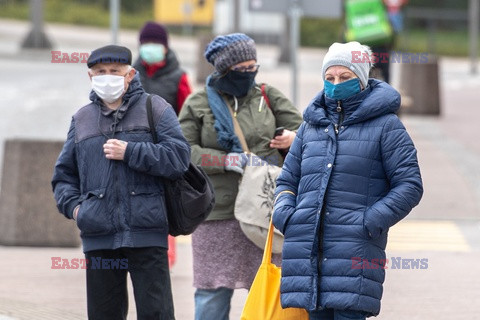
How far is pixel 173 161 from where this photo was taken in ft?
18.9

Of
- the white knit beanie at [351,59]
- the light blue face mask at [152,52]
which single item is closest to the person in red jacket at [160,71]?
the light blue face mask at [152,52]

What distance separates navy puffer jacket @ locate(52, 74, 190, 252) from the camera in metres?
5.68

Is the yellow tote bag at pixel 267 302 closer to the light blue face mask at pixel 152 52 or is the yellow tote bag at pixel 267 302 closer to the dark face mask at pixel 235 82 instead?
the dark face mask at pixel 235 82

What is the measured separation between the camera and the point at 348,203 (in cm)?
538

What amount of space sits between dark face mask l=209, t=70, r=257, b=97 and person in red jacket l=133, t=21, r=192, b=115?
9.01 feet

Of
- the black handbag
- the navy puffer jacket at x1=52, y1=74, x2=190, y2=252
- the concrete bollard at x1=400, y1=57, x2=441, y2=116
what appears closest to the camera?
the navy puffer jacket at x1=52, y1=74, x2=190, y2=252

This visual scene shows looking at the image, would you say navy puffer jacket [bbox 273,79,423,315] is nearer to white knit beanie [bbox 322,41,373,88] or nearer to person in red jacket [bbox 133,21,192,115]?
white knit beanie [bbox 322,41,373,88]

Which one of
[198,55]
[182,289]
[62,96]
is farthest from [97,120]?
[198,55]

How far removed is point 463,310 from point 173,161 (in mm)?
3141

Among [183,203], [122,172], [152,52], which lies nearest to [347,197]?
[183,203]

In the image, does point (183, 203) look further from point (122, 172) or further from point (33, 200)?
point (33, 200)

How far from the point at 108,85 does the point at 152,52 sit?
11.8ft

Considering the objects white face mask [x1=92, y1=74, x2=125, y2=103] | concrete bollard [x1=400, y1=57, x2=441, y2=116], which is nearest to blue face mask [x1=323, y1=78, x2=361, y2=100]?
white face mask [x1=92, y1=74, x2=125, y2=103]

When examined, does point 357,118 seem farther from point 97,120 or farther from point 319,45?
point 319,45
